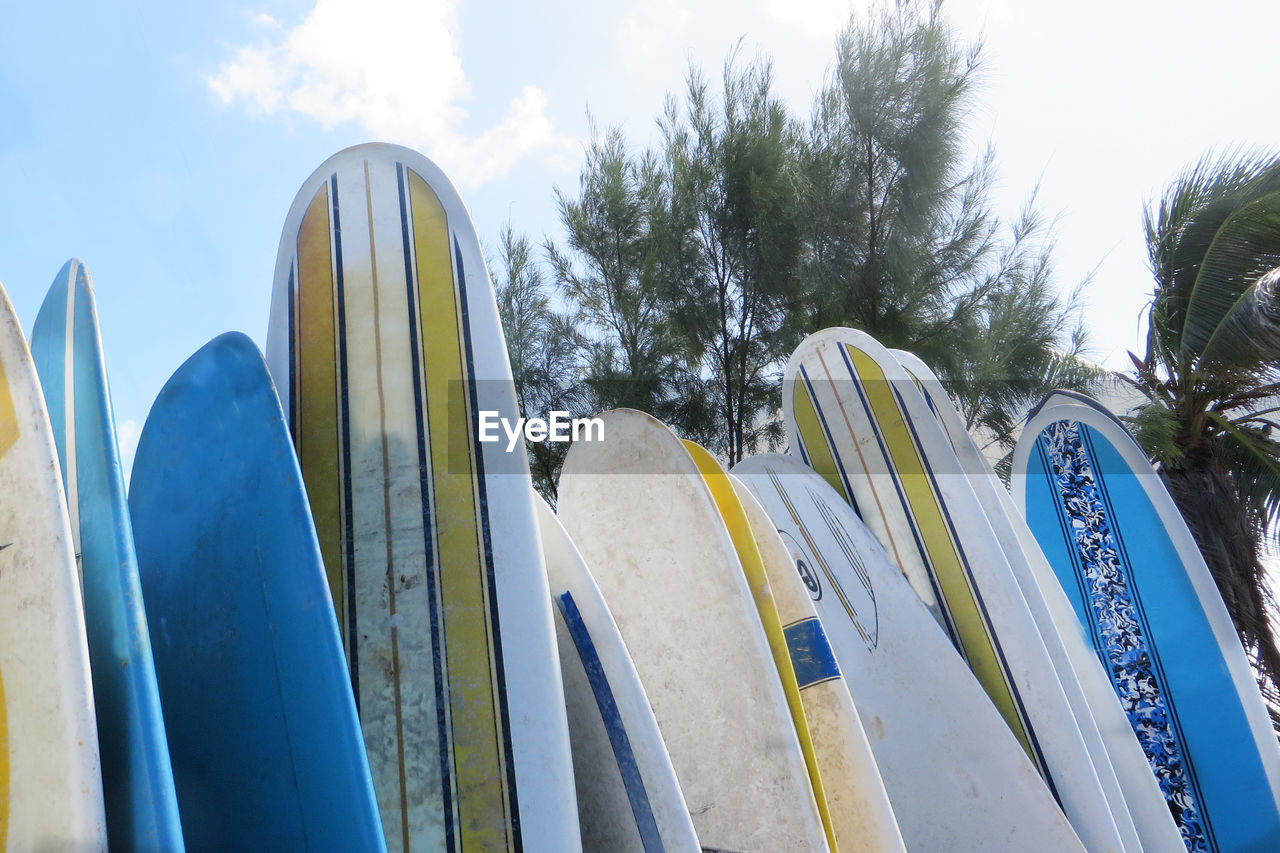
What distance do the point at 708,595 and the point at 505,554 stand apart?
1.60 ft

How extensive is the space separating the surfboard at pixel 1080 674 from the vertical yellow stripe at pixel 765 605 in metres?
0.73

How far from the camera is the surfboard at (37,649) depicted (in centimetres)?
82

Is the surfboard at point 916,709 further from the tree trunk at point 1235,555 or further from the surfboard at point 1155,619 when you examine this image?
the tree trunk at point 1235,555

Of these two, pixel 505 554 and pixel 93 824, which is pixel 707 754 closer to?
pixel 505 554

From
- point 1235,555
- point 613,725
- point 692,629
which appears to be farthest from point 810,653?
point 1235,555

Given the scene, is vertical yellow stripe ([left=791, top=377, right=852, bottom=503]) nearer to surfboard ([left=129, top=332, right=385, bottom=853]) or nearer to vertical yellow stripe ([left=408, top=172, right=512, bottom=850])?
vertical yellow stripe ([left=408, top=172, right=512, bottom=850])

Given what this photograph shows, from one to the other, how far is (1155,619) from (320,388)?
253 centimetres

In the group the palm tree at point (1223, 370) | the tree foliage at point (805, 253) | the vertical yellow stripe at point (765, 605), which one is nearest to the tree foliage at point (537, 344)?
the tree foliage at point (805, 253)

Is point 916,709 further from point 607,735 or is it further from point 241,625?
point 241,625

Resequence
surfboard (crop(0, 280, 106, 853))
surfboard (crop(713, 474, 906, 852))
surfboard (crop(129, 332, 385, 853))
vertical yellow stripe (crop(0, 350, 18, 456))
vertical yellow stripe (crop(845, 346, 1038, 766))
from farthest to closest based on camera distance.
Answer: vertical yellow stripe (crop(845, 346, 1038, 766)) < surfboard (crop(713, 474, 906, 852)) < surfboard (crop(129, 332, 385, 853)) < vertical yellow stripe (crop(0, 350, 18, 456)) < surfboard (crop(0, 280, 106, 853))

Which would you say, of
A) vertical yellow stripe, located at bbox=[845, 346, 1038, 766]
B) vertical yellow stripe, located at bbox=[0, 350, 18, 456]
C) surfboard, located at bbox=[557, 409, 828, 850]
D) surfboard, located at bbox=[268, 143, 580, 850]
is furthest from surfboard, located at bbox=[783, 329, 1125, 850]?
vertical yellow stripe, located at bbox=[0, 350, 18, 456]

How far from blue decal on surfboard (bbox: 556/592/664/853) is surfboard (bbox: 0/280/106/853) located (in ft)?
2.40

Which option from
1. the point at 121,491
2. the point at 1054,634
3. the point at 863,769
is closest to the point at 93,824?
the point at 121,491

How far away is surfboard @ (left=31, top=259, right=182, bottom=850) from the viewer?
0.87 meters
